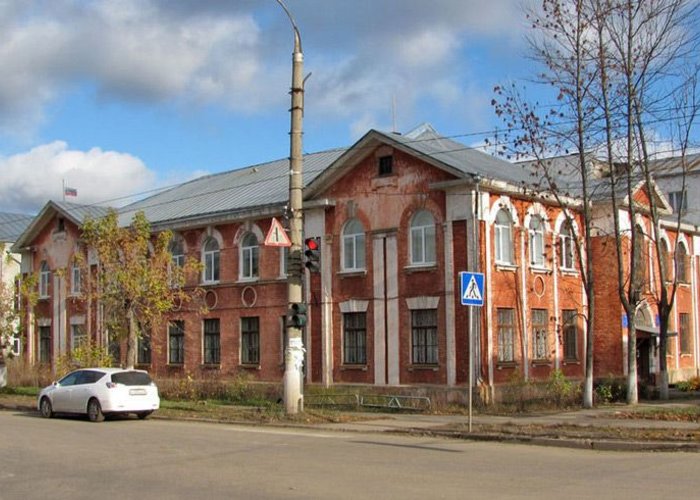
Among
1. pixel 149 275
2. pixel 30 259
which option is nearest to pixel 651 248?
pixel 149 275

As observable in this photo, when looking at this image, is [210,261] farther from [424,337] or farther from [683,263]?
[683,263]

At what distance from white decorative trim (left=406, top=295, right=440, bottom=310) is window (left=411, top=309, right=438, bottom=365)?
0.20 metres

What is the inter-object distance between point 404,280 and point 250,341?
7.88 meters

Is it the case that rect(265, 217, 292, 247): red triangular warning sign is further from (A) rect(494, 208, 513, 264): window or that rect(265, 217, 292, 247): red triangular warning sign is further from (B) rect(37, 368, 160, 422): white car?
(A) rect(494, 208, 513, 264): window

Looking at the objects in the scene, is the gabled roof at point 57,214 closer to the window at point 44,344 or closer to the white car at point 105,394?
the window at point 44,344

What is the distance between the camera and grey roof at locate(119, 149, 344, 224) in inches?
1345

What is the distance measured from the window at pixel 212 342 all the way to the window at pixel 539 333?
12264 mm

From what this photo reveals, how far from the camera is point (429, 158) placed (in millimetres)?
27281

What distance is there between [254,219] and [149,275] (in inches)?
228

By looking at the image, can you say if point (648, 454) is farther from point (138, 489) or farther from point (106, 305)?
point (106, 305)

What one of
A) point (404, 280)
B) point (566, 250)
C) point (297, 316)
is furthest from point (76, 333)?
point (566, 250)

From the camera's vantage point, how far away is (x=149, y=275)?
2830 cm

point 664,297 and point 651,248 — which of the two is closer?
point 664,297

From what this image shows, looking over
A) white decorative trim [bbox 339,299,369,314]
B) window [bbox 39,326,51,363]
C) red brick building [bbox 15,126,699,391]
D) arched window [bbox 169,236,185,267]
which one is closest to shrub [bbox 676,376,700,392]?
red brick building [bbox 15,126,699,391]
